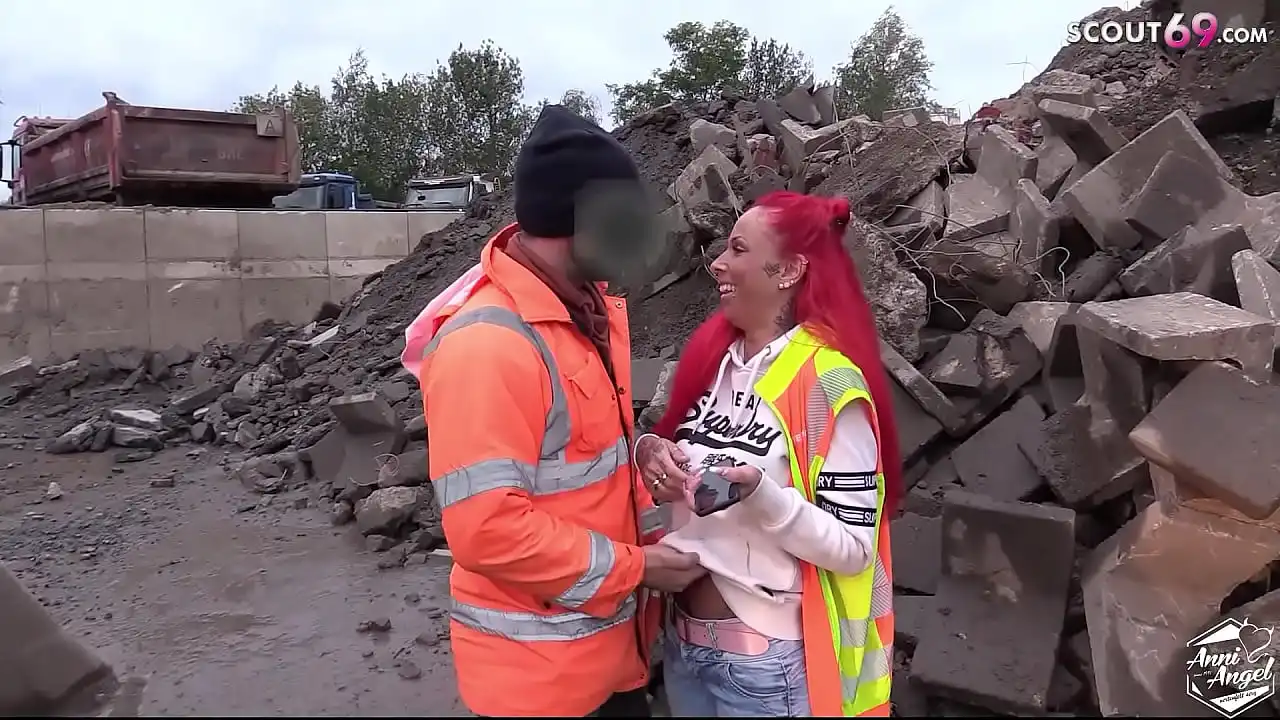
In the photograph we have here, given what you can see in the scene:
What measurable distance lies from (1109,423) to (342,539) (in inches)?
172

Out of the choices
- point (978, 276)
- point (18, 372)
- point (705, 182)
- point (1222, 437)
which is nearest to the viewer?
point (1222, 437)

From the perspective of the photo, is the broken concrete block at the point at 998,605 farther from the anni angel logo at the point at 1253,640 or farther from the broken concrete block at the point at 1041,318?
the broken concrete block at the point at 1041,318

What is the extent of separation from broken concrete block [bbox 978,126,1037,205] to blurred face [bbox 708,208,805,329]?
4.36 metres

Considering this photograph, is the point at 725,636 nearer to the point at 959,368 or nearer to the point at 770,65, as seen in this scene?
the point at 959,368

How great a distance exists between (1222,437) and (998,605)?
987 mm

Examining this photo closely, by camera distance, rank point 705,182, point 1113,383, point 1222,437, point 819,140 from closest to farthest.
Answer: point 1222,437
point 1113,383
point 705,182
point 819,140

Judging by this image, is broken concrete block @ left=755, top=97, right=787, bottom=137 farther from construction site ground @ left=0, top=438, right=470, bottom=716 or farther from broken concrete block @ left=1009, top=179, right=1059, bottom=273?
construction site ground @ left=0, top=438, right=470, bottom=716

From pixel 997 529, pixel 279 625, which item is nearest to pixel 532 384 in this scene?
pixel 997 529

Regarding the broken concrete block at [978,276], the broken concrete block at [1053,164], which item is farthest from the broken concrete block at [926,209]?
the broken concrete block at [1053,164]

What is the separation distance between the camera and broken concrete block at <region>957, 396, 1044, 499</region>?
3883mm

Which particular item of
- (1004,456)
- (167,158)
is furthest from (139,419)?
(1004,456)

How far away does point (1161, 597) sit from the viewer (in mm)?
3080

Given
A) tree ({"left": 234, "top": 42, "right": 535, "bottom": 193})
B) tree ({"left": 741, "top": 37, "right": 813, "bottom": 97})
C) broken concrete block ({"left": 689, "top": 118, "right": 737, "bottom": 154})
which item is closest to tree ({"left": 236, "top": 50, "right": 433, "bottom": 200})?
tree ({"left": 234, "top": 42, "right": 535, "bottom": 193})
